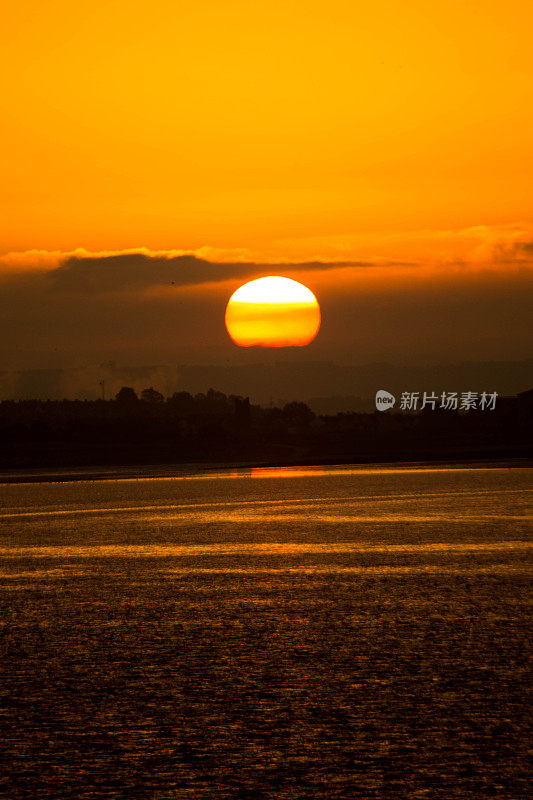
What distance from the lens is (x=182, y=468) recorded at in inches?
2429

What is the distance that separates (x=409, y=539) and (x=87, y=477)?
32.3 meters

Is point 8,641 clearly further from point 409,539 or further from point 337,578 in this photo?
point 409,539

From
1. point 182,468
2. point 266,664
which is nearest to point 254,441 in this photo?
point 182,468

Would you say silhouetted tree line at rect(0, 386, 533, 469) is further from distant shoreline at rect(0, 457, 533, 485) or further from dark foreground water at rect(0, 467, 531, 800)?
dark foreground water at rect(0, 467, 531, 800)

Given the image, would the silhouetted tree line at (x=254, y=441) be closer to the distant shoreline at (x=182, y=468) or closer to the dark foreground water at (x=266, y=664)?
the distant shoreline at (x=182, y=468)

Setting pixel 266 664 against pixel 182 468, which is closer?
pixel 266 664

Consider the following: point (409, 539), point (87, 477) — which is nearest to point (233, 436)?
point (87, 477)

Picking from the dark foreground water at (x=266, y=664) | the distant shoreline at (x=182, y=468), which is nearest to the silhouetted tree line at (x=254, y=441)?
the distant shoreline at (x=182, y=468)

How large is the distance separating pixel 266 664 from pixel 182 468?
2016 inches

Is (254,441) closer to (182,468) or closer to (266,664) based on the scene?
(182,468)

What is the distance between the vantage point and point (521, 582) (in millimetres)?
→ 16031

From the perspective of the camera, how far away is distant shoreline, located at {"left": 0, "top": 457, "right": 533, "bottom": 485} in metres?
52.9

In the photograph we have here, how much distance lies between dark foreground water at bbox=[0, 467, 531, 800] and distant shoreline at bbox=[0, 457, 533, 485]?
28.7m

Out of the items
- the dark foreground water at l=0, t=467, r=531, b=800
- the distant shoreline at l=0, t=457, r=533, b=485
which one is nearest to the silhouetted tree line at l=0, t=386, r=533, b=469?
the distant shoreline at l=0, t=457, r=533, b=485
